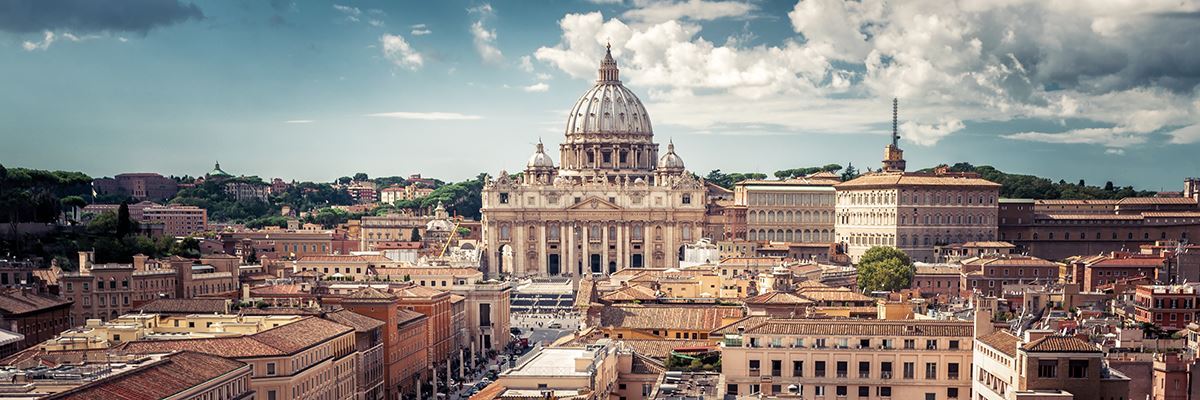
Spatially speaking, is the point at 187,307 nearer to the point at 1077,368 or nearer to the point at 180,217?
the point at 1077,368

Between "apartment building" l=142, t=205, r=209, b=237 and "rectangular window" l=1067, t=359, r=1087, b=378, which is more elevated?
"rectangular window" l=1067, t=359, r=1087, b=378

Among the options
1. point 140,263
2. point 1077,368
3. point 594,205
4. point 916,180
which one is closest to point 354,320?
point 140,263

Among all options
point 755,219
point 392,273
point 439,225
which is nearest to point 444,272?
point 392,273

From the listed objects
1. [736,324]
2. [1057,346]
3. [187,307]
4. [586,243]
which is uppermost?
[1057,346]

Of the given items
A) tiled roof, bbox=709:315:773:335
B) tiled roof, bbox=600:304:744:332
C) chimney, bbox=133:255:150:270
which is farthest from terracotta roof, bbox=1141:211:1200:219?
chimney, bbox=133:255:150:270

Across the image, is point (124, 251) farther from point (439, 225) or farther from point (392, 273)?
point (439, 225)

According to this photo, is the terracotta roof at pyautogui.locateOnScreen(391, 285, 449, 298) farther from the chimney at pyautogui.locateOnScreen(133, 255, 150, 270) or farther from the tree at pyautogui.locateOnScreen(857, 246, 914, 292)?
the tree at pyautogui.locateOnScreen(857, 246, 914, 292)

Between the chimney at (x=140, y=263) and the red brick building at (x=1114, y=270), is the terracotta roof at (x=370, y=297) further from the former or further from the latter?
the red brick building at (x=1114, y=270)
